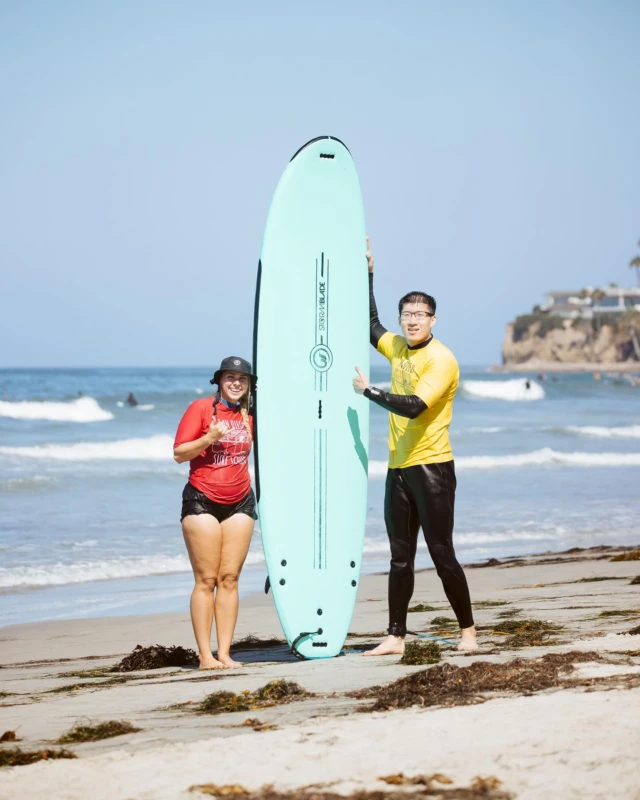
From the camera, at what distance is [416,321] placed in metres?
4.39

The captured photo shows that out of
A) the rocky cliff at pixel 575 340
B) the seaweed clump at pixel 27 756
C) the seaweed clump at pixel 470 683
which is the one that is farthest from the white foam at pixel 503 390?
the rocky cliff at pixel 575 340

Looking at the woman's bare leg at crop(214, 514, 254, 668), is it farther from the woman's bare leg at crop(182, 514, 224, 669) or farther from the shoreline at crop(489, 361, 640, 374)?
the shoreline at crop(489, 361, 640, 374)

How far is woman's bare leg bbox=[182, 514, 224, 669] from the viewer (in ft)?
14.4

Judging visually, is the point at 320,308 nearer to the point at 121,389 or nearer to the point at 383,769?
the point at 383,769

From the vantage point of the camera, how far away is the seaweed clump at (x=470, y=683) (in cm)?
324

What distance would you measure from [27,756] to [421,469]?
82.0 inches

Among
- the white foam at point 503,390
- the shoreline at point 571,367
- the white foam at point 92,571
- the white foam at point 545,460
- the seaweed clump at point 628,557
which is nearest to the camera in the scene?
the white foam at point 92,571

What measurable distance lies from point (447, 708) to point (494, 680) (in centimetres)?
41

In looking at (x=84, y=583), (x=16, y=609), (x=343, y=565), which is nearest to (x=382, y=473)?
(x=84, y=583)

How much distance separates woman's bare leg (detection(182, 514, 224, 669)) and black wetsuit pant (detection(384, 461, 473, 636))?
0.79 m

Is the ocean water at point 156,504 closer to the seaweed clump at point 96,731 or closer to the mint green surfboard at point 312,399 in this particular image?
the mint green surfboard at point 312,399

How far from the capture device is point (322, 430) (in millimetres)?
4910

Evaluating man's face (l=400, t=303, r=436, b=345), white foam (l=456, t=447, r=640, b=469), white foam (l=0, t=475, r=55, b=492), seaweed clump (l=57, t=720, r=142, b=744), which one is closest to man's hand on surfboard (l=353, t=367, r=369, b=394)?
man's face (l=400, t=303, r=436, b=345)

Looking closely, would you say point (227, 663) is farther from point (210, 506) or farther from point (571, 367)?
point (571, 367)
